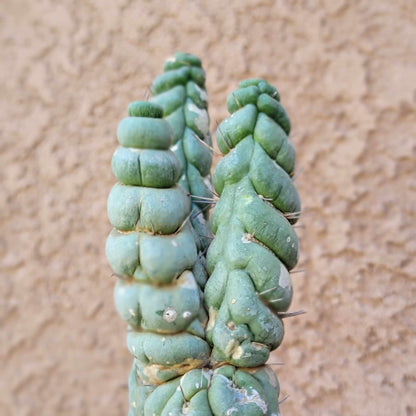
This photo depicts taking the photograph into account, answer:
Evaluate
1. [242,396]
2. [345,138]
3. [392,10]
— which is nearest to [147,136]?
[242,396]

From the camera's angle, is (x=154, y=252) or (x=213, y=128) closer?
(x=154, y=252)

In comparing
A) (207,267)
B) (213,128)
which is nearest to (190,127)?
(207,267)

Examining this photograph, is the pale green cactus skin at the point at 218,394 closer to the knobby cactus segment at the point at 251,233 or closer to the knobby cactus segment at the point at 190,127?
the knobby cactus segment at the point at 251,233

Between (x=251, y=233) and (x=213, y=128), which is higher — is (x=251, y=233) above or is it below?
above

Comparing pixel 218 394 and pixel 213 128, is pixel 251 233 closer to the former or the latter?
pixel 218 394

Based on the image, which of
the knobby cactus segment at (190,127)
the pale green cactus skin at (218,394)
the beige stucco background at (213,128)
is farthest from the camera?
the beige stucco background at (213,128)

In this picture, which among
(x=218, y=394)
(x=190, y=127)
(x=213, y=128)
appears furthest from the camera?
(x=213, y=128)

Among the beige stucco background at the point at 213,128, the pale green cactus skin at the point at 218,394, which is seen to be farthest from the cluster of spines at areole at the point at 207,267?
the beige stucco background at the point at 213,128
